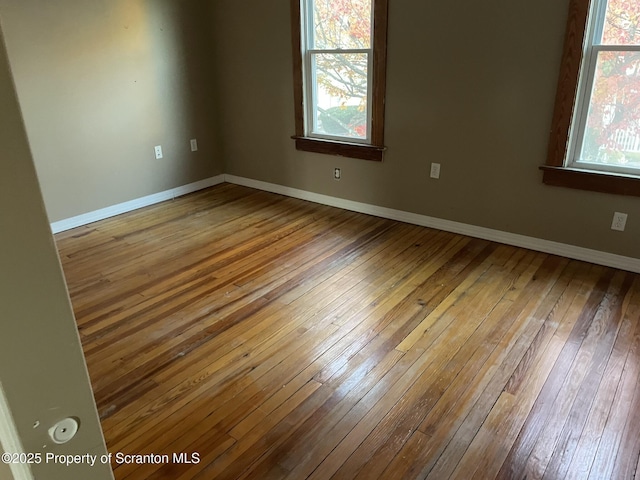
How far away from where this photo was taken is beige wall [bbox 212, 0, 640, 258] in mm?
3062

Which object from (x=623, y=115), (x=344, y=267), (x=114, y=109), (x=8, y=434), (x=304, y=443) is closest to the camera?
(x=8, y=434)

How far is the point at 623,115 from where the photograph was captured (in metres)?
2.90

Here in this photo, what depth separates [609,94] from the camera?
2908 millimetres

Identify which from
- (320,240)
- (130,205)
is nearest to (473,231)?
(320,240)

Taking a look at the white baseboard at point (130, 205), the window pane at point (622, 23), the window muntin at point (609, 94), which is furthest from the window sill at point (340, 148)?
the window pane at point (622, 23)

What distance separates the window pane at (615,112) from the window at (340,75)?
1448mm

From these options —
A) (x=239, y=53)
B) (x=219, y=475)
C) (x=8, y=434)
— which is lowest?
(x=219, y=475)

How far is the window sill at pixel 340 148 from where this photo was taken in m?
3.91

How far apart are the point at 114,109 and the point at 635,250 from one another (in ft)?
13.2

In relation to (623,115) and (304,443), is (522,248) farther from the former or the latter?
(304,443)

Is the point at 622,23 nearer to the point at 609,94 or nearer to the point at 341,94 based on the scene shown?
the point at 609,94

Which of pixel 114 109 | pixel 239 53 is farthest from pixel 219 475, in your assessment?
pixel 239 53

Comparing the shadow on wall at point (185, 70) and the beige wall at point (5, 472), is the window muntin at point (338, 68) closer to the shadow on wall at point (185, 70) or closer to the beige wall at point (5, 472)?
the shadow on wall at point (185, 70)

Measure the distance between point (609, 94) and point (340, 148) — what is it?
1.98 m
